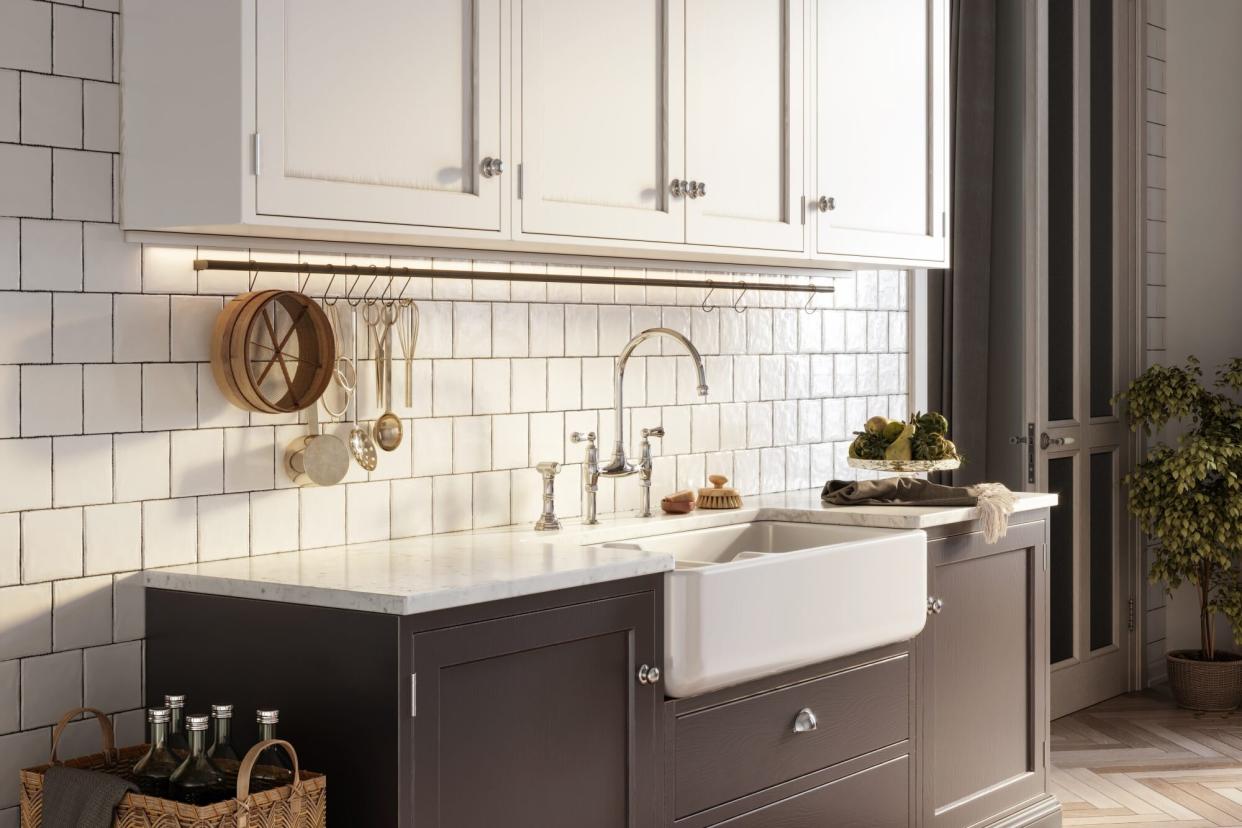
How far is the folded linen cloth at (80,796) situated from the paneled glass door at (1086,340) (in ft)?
11.7

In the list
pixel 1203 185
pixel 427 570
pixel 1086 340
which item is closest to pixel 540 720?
pixel 427 570

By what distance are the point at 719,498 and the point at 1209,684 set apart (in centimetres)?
263

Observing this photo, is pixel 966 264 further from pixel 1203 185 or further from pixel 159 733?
pixel 159 733

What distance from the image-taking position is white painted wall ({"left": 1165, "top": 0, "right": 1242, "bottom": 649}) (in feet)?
18.0

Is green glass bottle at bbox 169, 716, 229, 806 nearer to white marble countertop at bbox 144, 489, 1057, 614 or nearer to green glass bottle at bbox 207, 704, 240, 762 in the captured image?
green glass bottle at bbox 207, 704, 240, 762

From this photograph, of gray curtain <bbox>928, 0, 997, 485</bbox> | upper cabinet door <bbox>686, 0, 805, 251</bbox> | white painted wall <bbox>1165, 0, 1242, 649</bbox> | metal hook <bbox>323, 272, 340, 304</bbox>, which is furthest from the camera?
white painted wall <bbox>1165, 0, 1242, 649</bbox>

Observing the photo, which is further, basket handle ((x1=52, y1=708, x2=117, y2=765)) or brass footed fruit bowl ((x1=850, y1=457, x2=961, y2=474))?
brass footed fruit bowl ((x1=850, y1=457, x2=961, y2=474))

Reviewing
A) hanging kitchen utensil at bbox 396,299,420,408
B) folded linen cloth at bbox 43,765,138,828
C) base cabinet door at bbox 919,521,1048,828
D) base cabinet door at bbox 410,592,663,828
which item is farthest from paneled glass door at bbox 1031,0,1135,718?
folded linen cloth at bbox 43,765,138,828

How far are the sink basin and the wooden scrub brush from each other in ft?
0.19

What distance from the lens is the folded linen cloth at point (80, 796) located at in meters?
2.03

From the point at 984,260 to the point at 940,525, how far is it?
1.81 m

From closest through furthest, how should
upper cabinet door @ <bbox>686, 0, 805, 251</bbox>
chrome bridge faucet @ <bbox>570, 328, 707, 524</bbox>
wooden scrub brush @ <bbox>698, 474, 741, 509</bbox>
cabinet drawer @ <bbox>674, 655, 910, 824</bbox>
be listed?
cabinet drawer @ <bbox>674, 655, 910, 824</bbox> → upper cabinet door @ <bbox>686, 0, 805, 251</bbox> → chrome bridge faucet @ <bbox>570, 328, 707, 524</bbox> → wooden scrub brush @ <bbox>698, 474, 741, 509</bbox>

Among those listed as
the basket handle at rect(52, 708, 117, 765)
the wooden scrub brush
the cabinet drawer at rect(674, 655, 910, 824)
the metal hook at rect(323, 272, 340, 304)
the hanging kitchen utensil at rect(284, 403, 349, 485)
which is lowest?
the cabinet drawer at rect(674, 655, 910, 824)

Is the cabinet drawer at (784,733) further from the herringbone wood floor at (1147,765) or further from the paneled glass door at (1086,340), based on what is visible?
the paneled glass door at (1086,340)
